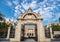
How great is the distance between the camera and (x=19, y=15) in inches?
840

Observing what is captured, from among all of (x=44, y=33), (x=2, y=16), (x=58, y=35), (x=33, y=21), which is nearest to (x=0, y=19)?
(x=2, y=16)

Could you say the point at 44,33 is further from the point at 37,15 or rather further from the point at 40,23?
the point at 37,15

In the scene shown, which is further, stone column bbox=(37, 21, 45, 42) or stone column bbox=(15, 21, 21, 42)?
stone column bbox=(15, 21, 21, 42)

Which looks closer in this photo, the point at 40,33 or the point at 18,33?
the point at 40,33

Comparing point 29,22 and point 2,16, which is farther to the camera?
point 2,16

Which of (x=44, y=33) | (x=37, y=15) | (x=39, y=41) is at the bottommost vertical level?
(x=39, y=41)

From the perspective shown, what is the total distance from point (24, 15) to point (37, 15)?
8.40 feet

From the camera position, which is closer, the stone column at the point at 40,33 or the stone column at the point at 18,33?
the stone column at the point at 40,33

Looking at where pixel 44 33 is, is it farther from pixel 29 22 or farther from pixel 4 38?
pixel 4 38

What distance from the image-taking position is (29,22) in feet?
69.3

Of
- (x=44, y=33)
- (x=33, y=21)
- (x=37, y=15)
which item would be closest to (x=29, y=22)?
(x=33, y=21)

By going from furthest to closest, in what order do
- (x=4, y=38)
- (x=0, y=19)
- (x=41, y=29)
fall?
1. (x=0, y=19)
2. (x=41, y=29)
3. (x=4, y=38)

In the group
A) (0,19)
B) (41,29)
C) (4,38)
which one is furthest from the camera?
(0,19)

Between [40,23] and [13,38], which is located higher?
[40,23]
